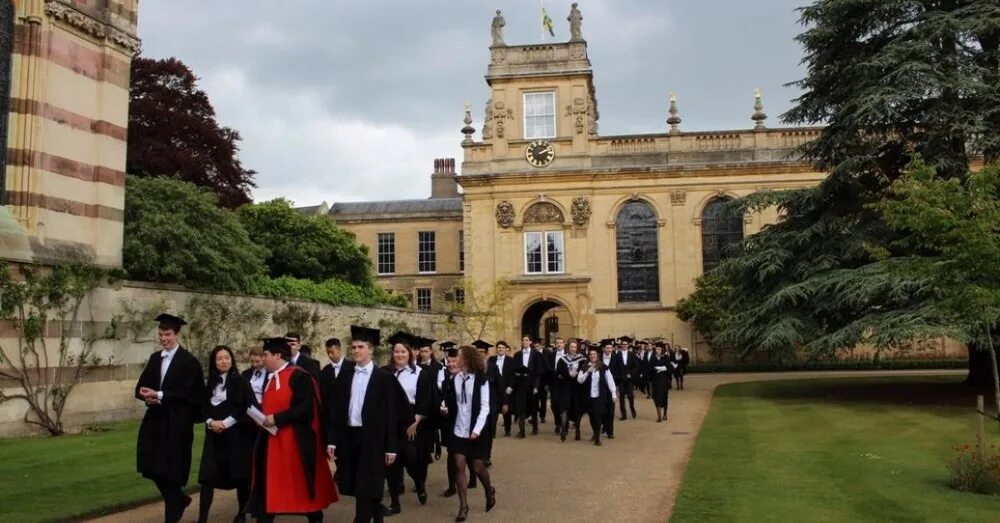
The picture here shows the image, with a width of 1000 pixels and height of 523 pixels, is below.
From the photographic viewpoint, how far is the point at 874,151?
2256cm

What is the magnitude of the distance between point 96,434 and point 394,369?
7647 millimetres

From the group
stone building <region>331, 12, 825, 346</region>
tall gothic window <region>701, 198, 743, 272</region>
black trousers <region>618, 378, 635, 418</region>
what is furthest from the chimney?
black trousers <region>618, 378, 635, 418</region>

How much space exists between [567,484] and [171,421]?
4.93m

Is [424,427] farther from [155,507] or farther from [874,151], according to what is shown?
[874,151]

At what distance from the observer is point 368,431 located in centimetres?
757

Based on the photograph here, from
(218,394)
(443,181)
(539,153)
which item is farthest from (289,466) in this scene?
(443,181)

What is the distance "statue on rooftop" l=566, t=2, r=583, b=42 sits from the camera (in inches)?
A: 1610

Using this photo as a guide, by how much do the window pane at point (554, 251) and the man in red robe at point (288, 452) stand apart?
3289cm

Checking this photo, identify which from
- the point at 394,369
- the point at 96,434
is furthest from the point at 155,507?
the point at 96,434

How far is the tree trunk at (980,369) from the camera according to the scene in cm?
2138

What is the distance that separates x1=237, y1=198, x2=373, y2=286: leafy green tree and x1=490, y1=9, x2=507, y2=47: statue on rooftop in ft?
41.5

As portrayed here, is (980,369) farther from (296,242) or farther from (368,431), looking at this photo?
(296,242)

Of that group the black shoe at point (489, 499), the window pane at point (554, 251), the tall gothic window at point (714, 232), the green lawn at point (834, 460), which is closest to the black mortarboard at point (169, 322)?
the black shoe at point (489, 499)

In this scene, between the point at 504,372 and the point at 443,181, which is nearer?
the point at 504,372
